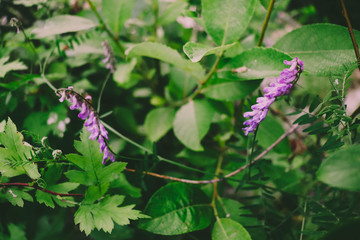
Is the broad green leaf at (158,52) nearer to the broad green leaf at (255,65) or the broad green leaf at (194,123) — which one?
the broad green leaf at (255,65)

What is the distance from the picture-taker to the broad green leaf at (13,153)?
734 millimetres

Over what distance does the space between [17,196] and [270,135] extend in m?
1.04

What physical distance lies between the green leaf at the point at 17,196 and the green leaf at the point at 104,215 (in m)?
0.18

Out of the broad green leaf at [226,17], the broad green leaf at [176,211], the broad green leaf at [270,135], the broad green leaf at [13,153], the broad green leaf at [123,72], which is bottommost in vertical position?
the broad green leaf at [176,211]

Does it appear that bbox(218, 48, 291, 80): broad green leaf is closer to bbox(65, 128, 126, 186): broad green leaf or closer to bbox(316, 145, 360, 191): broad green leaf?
bbox(316, 145, 360, 191): broad green leaf

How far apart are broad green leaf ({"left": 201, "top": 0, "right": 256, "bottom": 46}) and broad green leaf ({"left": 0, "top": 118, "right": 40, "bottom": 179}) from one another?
756 millimetres

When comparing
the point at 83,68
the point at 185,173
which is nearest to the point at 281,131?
the point at 185,173

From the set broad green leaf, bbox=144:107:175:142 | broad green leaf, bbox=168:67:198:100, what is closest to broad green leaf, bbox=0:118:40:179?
broad green leaf, bbox=144:107:175:142

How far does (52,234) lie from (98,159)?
2.33 ft

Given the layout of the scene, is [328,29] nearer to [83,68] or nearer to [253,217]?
[253,217]

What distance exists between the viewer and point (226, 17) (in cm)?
87

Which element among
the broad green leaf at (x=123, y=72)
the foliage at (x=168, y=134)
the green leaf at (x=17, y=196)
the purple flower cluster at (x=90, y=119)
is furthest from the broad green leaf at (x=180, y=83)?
the green leaf at (x=17, y=196)

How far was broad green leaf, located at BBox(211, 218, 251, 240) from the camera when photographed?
2.67 feet

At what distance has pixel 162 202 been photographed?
2.90 ft
